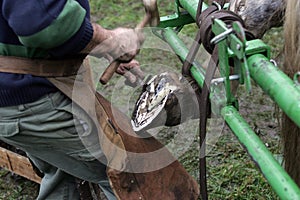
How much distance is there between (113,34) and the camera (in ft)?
5.06

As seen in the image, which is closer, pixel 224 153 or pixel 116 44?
pixel 116 44

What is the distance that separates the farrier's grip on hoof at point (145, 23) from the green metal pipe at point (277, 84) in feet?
1.41

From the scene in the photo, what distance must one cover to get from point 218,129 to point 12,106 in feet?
4.05

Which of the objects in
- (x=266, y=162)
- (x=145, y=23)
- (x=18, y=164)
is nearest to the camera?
(x=266, y=162)

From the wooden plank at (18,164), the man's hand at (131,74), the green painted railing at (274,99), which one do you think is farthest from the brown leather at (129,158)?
the wooden plank at (18,164)

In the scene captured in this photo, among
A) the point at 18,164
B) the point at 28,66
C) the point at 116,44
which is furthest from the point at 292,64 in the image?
the point at 18,164

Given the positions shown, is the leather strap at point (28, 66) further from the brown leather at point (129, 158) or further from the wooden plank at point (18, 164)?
the wooden plank at point (18, 164)

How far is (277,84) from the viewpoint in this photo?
1148mm

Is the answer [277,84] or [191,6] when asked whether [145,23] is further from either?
[277,84]

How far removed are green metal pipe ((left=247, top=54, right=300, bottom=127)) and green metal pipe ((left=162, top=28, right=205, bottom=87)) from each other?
339mm

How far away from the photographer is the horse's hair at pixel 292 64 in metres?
1.48

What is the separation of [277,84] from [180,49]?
0.62 m

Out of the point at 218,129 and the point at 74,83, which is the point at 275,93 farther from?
the point at 218,129

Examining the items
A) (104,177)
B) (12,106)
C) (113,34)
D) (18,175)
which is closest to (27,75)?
(12,106)
